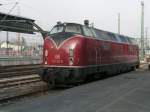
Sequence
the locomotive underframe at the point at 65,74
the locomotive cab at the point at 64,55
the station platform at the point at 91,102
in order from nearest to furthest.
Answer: the station platform at the point at 91,102 → the locomotive underframe at the point at 65,74 → the locomotive cab at the point at 64,55

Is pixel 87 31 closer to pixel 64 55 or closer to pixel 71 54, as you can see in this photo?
pixel 71 54

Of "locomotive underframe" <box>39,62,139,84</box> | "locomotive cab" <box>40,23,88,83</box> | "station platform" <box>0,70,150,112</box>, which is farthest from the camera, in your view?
"locomotive cab" <box>40,23,88,83</box>

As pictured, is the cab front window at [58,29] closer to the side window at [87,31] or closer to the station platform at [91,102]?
the side window at [87,31]

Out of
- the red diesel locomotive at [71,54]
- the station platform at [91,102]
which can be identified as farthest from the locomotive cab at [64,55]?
the station platform at [91,102]

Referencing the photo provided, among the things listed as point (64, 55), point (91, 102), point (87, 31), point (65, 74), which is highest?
point (87, 31)

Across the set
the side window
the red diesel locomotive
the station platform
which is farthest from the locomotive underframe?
the station platform

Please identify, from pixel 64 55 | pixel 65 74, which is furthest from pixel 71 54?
pixel 65 74

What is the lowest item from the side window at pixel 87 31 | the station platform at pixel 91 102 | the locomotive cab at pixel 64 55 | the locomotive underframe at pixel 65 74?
the station platform at pixel 91 102

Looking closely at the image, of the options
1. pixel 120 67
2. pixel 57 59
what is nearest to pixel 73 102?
pixel 57 59

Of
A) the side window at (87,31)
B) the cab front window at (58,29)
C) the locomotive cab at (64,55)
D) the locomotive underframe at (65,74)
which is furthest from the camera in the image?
the cab front window at (58,29)

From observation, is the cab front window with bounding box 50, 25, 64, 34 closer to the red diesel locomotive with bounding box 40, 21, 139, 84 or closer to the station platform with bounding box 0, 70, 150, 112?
the red diesel locomotive with bounding box 40, 21, 139, 84

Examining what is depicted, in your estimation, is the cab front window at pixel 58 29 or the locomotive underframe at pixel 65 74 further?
the cab front window at pixel 58 29

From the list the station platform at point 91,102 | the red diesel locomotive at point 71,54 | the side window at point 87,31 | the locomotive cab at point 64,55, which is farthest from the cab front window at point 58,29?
the station platform at point 91,102

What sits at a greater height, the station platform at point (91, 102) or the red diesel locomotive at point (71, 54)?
the red diesel locomotive at point (71, 54)
